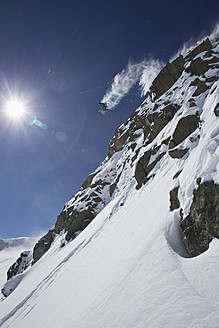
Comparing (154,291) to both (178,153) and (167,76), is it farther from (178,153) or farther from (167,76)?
(167,76)

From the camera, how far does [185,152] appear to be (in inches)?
515

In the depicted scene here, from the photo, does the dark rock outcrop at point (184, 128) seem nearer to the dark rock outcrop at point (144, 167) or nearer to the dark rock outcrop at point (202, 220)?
the dark rock outcrop at point (144, 167)

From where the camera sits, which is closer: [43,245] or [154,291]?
[154,291]

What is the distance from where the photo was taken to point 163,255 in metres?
6.39

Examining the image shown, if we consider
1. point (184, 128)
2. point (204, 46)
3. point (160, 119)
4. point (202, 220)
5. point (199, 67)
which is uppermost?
point (204, 46)

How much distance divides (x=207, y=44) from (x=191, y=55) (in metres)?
2.97

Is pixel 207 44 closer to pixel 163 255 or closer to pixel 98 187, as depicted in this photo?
pixel 98 187

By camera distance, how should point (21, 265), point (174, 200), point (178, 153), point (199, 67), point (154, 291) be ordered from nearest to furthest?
point (154, 291) → point (174, 200) → point (178, 153) → point (199, 67) → point (21, 265)

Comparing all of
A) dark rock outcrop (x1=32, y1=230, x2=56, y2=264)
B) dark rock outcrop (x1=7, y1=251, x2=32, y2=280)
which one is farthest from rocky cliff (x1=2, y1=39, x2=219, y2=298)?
dark rock outcrop (x1=7, y1=251, x2=32, y2=280)

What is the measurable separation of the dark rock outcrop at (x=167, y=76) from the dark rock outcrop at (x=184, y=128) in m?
20.2

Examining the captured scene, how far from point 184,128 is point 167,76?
889 inches

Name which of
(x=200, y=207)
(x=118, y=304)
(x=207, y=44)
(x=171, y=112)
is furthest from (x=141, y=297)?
Answer: (x=207, y=44)

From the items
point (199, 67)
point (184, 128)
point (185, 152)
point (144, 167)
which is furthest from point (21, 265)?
point (199, 67)

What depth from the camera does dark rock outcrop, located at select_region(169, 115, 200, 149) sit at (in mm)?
14438
